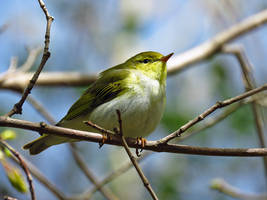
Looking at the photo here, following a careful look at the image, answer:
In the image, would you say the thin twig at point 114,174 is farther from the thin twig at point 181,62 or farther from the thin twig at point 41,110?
the thin twig at point 181,62

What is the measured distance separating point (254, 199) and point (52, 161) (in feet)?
19.5

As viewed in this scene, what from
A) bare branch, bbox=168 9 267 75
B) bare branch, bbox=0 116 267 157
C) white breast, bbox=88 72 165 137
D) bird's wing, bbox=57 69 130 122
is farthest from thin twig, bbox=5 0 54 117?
bare branch, bbox=168 9 267 75

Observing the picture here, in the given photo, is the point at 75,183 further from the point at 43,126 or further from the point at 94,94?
the point at 43,126

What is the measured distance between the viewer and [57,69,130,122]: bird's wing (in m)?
4.14

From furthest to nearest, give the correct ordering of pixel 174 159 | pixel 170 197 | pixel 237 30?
pixel 174 159 < pixel 170 197 < pixel 237 30

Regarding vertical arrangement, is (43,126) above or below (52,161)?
below

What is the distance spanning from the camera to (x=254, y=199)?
4.54m

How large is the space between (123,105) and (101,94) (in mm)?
495

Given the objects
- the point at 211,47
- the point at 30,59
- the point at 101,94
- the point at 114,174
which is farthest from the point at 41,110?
the point at 211,47

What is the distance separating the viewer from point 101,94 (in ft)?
14.0

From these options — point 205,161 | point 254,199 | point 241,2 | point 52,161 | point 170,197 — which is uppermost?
point 241,2

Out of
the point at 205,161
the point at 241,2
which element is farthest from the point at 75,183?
the point at 241,2

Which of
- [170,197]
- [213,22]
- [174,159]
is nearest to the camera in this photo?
[170,197]

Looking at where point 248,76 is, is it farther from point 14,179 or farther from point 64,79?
point 64,79
